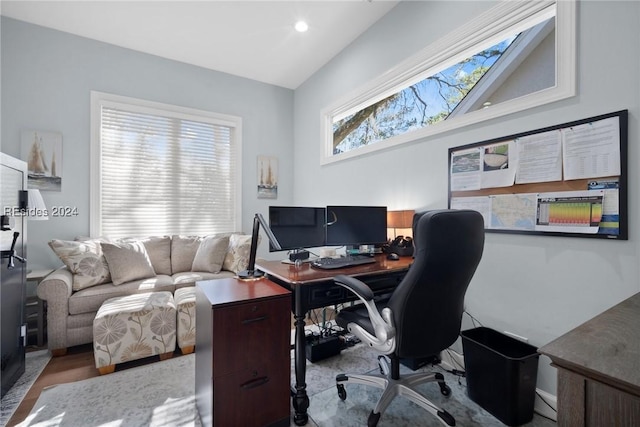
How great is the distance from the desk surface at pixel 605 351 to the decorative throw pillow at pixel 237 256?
297 cm

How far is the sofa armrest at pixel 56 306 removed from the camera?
7.33 feet

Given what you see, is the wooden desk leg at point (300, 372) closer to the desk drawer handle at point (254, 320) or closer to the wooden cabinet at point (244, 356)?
the wooden cabinet at point (244, 356)

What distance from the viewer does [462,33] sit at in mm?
2082

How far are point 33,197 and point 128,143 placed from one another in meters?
1.32

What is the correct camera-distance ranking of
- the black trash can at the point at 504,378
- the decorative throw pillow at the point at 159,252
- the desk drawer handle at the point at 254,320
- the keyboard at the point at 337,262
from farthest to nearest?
the decorative throw pillow at the point at 159,252 → the keyboard at the point at 337,262 → the black trash can at the point at 504,378 → the desk drawer handle at the point at 254,320

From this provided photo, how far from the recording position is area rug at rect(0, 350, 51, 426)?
64.1 inches

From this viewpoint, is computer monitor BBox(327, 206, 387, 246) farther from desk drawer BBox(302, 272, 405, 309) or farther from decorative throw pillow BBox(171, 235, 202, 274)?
decorative throw pillow BBox(171, 235, 202, 274)

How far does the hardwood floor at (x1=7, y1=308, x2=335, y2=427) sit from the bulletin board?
2.76m

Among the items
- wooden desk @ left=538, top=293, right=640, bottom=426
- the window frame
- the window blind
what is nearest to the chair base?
wooden desk @ left=538, top=293, right=640, bottom=426

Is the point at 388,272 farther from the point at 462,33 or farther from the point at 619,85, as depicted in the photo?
the point at 462,33

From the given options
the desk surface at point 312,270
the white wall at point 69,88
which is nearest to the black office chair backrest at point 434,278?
the desk surface at point 312,270

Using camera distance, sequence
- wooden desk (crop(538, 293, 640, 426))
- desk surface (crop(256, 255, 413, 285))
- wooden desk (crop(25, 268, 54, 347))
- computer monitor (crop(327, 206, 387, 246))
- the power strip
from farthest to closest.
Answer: wooden desk (crop(25, 268, 54, 347)), computer monitor (crop(327, 206, 387, 246)), the power strip, desk surface (crop(256, 255, 413, 285)), wooden desk (crop(538, 293, 640, 426))

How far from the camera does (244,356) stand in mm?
1382

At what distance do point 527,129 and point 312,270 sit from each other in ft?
5.34
